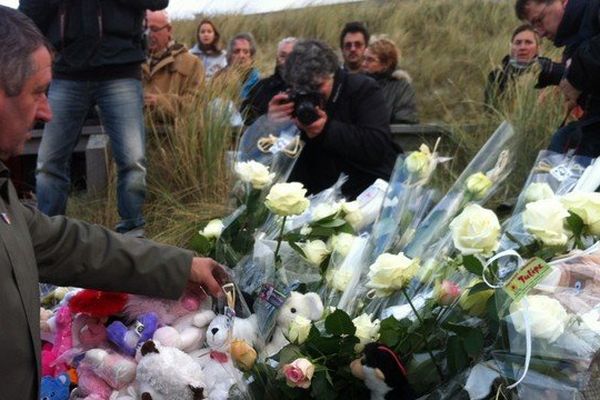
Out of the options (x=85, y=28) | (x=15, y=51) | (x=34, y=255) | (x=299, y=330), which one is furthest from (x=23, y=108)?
(x=85, y=28)

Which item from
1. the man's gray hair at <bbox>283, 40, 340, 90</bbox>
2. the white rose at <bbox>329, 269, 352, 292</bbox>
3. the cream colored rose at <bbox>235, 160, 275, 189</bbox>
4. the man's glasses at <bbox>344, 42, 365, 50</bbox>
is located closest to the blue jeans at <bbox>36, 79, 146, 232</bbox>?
the man's gray hair at <bbox>283, 40, 340, 90</bbox>

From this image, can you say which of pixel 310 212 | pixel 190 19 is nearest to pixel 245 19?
pixel 190 19

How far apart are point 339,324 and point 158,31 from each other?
176 inches

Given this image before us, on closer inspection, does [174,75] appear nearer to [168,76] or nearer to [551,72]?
[168,76]

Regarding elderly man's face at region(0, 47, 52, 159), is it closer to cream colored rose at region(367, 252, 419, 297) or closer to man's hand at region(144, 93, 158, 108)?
cream colored rose at region(367, 252, 419, 297)

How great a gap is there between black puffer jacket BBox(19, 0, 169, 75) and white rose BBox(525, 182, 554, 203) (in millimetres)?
2798

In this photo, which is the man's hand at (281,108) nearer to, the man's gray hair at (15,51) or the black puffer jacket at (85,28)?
the black puffer jacket at (85,28)

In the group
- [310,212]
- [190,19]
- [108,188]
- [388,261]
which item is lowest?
[190,19]

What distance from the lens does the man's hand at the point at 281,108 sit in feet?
13.3

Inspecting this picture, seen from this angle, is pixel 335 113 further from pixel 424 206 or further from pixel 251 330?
pixel 251 330

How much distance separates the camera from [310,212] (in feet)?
8.20

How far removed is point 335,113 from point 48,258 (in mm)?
2409

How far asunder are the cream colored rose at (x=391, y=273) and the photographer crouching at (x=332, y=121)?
2335mm

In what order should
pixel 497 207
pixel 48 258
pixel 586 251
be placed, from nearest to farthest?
pixel 586 251 < pixel 48 258 < pixel 497 207
